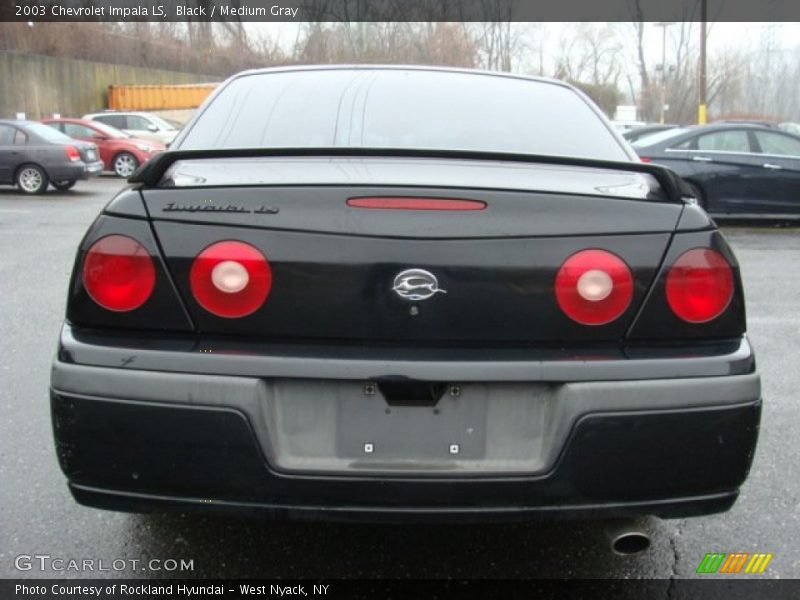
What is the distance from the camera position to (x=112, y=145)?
17922 mm

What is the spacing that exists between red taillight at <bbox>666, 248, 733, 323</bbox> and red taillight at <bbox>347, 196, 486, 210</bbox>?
0.55m

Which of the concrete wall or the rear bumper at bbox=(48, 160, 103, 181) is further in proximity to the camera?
the concrete wall

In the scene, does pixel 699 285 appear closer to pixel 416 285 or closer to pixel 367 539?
pixel 416 285

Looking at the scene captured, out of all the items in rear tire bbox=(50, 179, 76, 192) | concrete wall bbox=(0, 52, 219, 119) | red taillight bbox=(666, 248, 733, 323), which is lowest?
rear tire bbox=(50, 179, 76, 192)

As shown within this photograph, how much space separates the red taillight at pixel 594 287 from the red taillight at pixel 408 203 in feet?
0.95

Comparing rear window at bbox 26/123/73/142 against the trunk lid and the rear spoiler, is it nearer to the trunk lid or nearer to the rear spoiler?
the rear spoiler

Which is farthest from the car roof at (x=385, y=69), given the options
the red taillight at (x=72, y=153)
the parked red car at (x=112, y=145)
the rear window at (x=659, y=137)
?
the parked red car at (x=112, y=145)

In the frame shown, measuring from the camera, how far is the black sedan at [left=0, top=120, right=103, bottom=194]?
1402 centimetres

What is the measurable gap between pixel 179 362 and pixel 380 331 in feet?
1.61

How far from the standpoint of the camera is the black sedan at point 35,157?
1402cm

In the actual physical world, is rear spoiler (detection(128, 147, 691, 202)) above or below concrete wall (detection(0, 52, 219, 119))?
below

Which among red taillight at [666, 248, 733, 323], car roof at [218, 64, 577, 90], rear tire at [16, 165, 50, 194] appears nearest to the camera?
red taillight at [666, 248, 733, 323]

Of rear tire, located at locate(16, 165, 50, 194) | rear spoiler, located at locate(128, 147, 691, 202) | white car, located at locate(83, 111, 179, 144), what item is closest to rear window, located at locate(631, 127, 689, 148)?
rear spoiler, located at locate(128, 147, 691, 202)

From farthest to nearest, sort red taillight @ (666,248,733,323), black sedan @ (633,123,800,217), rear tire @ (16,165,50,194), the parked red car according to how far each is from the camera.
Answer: the parked red car, rear tire @ (16,165,50,194), black sedan @ (633,123,800,217), red taillight @ (666,248,733,323)
